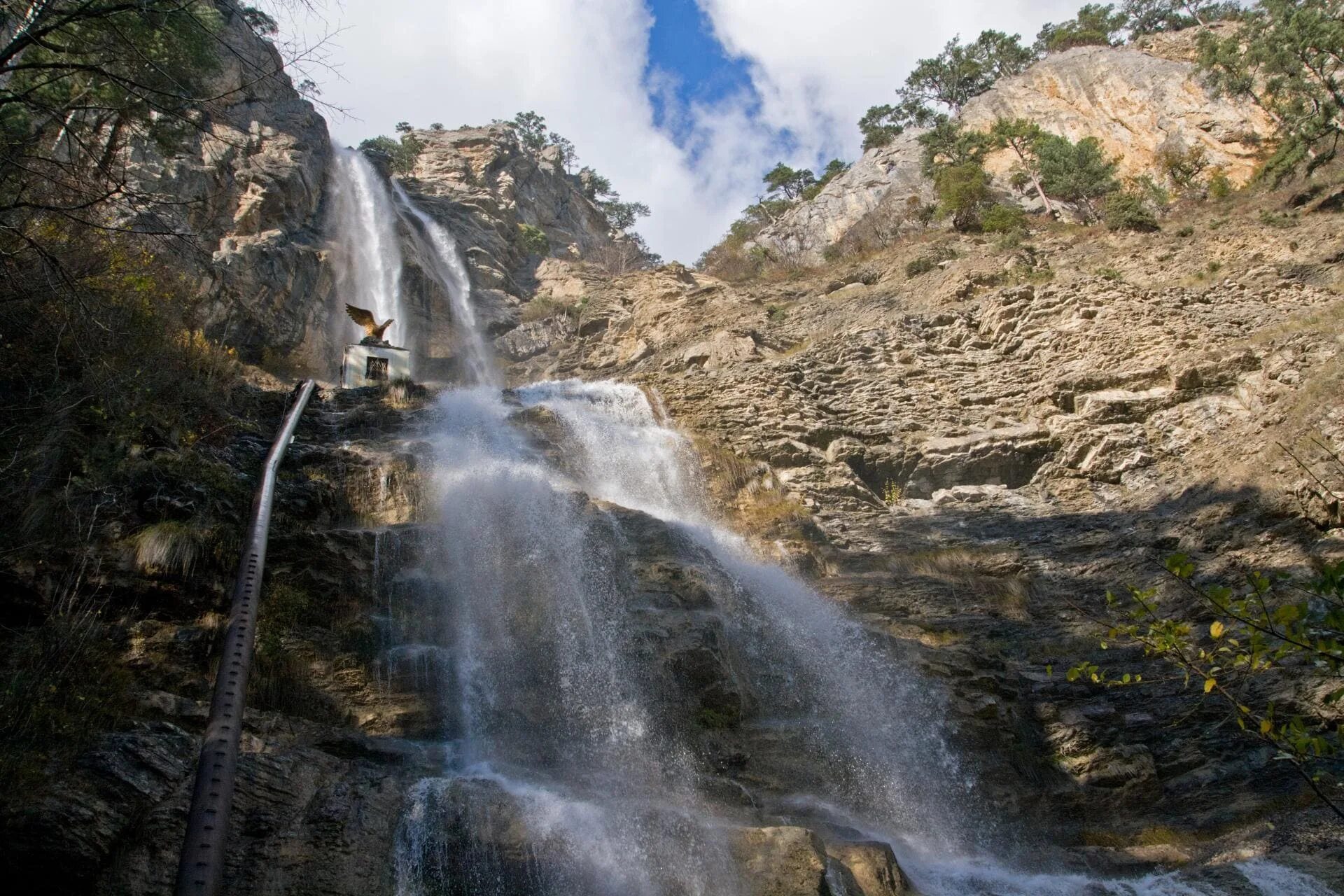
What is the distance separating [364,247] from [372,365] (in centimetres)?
874

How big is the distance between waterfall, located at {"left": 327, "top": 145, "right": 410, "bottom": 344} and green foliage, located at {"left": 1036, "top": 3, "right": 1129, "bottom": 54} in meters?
36.4

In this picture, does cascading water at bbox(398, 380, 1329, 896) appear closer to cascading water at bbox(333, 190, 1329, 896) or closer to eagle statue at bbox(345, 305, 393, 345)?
cascading water at bbox(333, 190, 1329, 896)

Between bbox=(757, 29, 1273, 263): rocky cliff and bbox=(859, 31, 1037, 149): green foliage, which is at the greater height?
bbox=(859, 31, 1037, 149): green foliage

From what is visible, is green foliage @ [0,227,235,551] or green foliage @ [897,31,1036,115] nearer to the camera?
green foliage @ [0,227,235,551]

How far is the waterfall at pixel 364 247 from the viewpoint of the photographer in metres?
28.3

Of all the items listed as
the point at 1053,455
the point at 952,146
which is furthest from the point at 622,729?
the point at 952,146

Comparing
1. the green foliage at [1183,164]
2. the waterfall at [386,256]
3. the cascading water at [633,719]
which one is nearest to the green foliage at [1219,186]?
the green foliage at [1183,164]

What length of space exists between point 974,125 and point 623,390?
27.9 meters

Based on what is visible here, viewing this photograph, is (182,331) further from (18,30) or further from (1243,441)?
(1243,441)

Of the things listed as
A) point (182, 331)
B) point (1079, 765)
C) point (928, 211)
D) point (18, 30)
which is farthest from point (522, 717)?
point (928, 211)

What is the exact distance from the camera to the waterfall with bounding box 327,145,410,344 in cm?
2828

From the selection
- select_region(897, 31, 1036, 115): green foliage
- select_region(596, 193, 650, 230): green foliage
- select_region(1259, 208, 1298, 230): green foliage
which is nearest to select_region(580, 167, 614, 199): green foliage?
select_region(596, 193, 650, 230): green foliage

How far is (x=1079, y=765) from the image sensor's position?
9500mm

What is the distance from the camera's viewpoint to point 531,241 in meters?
41.4
